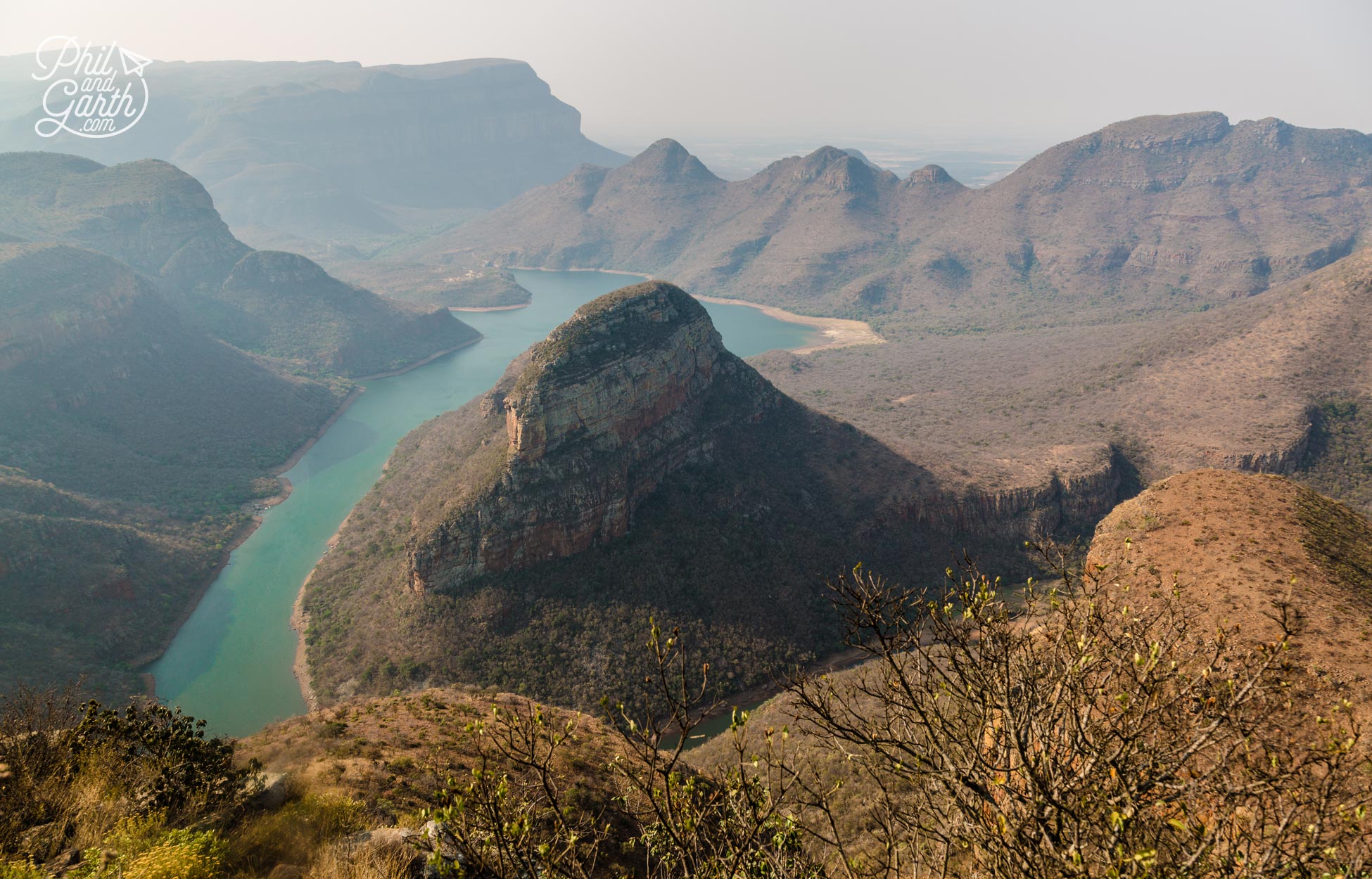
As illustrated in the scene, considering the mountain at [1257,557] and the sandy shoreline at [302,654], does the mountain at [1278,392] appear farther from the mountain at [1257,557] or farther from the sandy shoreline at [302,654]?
the sandy shoreline at [302,654]

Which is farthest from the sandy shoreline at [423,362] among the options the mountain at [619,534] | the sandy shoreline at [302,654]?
the sandy shoreline at [302,654]

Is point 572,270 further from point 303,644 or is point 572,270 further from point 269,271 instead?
point 303,644

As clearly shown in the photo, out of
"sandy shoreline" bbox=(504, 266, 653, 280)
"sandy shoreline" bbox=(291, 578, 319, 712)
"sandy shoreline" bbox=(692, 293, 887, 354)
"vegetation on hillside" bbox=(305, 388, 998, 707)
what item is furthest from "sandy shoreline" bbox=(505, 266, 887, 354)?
"sandy shoreline" bbox=(291, 578, 319, 712)

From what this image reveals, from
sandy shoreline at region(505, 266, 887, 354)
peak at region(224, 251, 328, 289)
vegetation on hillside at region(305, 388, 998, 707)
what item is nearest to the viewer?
vegetation on hillside at region(305, 388, 998, 707)

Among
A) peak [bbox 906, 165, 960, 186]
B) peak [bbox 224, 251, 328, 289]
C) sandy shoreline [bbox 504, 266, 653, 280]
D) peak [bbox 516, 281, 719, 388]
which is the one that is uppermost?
peak [bbox 906, 165, 960, 186]

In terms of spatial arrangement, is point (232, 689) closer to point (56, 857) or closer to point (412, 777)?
point (412, 777)

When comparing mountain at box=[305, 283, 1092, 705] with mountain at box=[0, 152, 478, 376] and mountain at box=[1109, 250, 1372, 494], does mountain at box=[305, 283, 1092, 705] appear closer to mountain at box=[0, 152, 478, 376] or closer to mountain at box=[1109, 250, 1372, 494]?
mountain at box=[1109, 250, 1372, 494]

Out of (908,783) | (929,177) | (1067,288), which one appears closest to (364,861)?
(908,783)

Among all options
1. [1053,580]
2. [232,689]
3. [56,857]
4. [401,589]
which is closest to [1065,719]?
[56,857]

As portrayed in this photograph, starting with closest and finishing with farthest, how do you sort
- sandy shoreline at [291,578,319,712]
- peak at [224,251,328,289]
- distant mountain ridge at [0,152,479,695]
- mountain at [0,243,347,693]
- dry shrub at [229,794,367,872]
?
dry shrub at [229,794,367,872] < sandy shoreline at [291,578,319,712] < mountain at [0,243,347,693] < distant mountain ridge at [0,152,479,695] < peak at [224,251,328,289]
